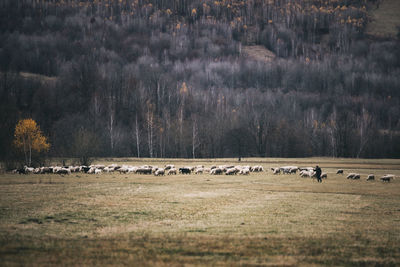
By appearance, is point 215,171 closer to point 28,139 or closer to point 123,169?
point 123,169

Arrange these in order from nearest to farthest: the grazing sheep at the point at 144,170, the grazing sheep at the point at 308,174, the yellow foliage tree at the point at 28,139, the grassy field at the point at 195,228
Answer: the grassy field at the point at 195,228
the grazing sheep at the point at 308,174
the grazing sheep at the point at 144,170
the yellow foliage tree at the point at 28,139

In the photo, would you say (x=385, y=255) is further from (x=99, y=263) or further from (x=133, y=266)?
(x=99, y=263)

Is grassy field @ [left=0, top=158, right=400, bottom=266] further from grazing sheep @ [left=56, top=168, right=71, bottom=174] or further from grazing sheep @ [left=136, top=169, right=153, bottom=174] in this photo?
grazing sheep @ [left=136, top=169, right=153, bottom=174]

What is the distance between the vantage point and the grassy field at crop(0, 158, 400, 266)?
12164 mm

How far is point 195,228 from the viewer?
16.8 metres

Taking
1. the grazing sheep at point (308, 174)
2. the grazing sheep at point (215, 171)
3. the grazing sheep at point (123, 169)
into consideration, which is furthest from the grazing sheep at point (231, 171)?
the grazing sheep at point (123, 169)

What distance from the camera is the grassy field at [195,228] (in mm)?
12164

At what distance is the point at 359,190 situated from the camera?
3306cm

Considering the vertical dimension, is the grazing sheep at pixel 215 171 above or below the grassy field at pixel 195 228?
below

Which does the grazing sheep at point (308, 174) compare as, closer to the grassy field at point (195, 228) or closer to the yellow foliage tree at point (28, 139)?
the grassy field at point (195, 228)

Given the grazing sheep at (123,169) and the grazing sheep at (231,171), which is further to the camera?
the grazing sheep at (123,169)

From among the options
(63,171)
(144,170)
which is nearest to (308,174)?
(144,170)

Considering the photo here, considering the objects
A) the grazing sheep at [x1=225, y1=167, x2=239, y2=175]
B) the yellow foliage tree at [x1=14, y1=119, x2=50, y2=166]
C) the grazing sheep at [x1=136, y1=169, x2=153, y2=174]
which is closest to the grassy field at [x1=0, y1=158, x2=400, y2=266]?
the grazing sheep at [x1=225, y1=167, x2=239, y2=175]

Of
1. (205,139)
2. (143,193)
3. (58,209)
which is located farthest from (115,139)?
(58,209)
